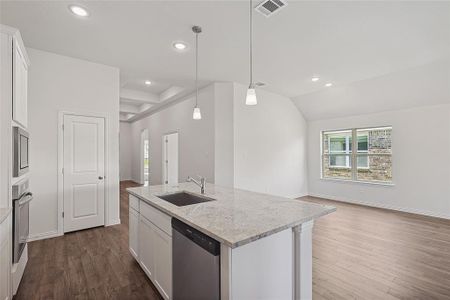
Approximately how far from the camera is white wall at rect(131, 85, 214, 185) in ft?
15.8

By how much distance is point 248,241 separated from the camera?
1.20m

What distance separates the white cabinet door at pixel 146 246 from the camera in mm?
2076

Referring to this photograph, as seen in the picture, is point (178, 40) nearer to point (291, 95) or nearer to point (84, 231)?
point (84, 231)

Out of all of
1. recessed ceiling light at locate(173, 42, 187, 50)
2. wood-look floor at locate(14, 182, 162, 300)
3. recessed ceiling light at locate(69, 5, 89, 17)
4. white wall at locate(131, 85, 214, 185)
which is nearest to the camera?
wood-look floor at locate(14, 182, 162, 300)

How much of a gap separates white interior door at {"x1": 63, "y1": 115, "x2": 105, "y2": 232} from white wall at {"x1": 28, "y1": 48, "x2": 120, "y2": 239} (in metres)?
0.15

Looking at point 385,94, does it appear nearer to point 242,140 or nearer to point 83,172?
point 242,140

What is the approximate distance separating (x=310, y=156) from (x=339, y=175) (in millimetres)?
943

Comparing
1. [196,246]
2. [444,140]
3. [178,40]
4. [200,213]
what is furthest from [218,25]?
[444,140]

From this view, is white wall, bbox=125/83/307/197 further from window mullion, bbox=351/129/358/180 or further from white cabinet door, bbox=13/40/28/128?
white cabinet door, bbox=13/40/28/128

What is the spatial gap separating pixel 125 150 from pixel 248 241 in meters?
9.73

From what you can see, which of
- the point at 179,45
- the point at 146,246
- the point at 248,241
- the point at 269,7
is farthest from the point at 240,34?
the point at 146,246

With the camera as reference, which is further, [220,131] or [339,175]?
[339,175]

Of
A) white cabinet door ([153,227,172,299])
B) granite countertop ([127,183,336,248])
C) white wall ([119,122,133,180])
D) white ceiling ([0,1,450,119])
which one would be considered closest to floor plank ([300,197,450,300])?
granite countertop ([127,183,336,248])

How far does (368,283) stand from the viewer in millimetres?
2182
